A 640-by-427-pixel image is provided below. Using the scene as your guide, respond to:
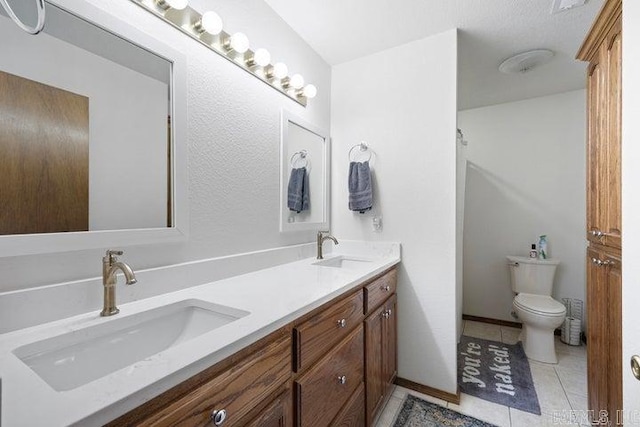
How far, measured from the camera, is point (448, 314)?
176cm

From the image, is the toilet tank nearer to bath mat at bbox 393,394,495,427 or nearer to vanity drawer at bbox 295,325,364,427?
bath mat at bbox 393,394,495,427

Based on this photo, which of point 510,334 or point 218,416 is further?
point 510,334

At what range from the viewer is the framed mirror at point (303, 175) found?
168 centimetres

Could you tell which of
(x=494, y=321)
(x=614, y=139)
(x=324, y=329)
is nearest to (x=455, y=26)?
(x=614, y=139)

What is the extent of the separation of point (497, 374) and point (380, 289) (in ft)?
3.96

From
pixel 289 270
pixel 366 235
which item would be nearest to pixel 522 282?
pixel 366 235

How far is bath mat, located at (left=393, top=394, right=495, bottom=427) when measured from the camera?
1515mm

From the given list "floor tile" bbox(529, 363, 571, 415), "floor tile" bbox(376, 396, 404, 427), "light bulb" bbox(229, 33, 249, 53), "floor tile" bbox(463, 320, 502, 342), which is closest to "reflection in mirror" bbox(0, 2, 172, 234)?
"light bulb" bbox(229, 33, 249, 53)

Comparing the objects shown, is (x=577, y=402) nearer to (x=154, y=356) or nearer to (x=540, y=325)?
(x=540, y=325)

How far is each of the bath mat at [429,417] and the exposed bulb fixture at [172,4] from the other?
2.19m

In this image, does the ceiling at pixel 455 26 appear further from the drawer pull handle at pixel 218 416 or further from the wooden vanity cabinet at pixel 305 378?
the drawer pull handle at pixel 218 416

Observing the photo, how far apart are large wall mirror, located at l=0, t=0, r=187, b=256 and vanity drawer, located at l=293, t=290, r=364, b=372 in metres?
0.61

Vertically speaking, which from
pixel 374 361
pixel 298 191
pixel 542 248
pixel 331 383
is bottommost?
pixel 374 361

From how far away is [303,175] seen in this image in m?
1.85
